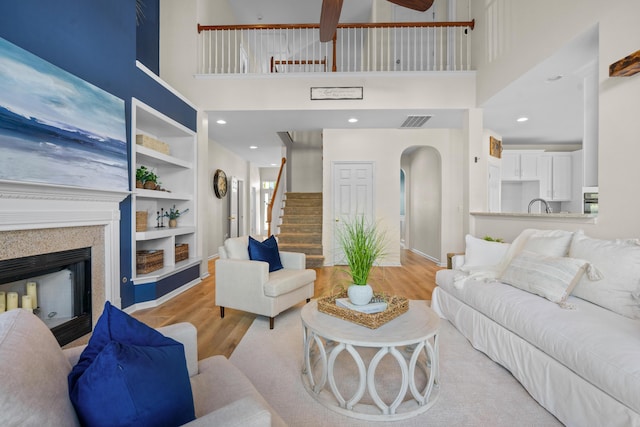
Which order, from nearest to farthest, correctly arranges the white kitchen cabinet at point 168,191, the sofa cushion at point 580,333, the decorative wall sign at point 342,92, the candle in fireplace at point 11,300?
the sofa cushion at point 580,333 < the candle in fireplace at point 11,300 < the white kitchen cabinet at point 168,191 < the decorative wall sign at point 342,92

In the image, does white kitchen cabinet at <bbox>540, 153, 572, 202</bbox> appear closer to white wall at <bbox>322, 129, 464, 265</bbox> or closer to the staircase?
white wall at <bbox>322, 129, 464, 265</bbox>

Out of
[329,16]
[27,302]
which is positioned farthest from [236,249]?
[329,16]

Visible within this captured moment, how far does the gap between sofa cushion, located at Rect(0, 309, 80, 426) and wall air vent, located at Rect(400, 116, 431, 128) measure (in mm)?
5223

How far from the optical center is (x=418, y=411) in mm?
1617

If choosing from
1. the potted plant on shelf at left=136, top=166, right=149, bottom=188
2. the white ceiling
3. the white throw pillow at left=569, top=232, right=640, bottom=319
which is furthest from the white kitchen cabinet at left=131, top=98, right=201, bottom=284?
the white throw pillow at left=569, top=232, right=640, bottom=319

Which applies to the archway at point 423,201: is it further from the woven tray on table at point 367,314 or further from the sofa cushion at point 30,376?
the sofa cushion at point 30,376

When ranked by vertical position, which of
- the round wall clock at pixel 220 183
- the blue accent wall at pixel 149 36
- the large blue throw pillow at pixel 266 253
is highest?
the blue accent wall at pixel 149 36

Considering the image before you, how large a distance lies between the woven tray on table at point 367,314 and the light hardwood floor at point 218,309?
20 cm

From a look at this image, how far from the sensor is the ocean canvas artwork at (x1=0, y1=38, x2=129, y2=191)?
75.4 inches

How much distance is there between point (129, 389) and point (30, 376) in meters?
0.19

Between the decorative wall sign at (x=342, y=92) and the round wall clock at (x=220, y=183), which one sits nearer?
the decorative wall sign at (x=342, y=92)

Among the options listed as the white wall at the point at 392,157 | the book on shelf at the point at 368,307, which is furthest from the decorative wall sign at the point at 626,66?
the white wall at the point at 392,157

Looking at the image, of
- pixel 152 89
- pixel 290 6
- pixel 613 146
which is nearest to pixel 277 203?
pixel 152 89

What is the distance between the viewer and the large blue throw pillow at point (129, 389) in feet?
2.25
